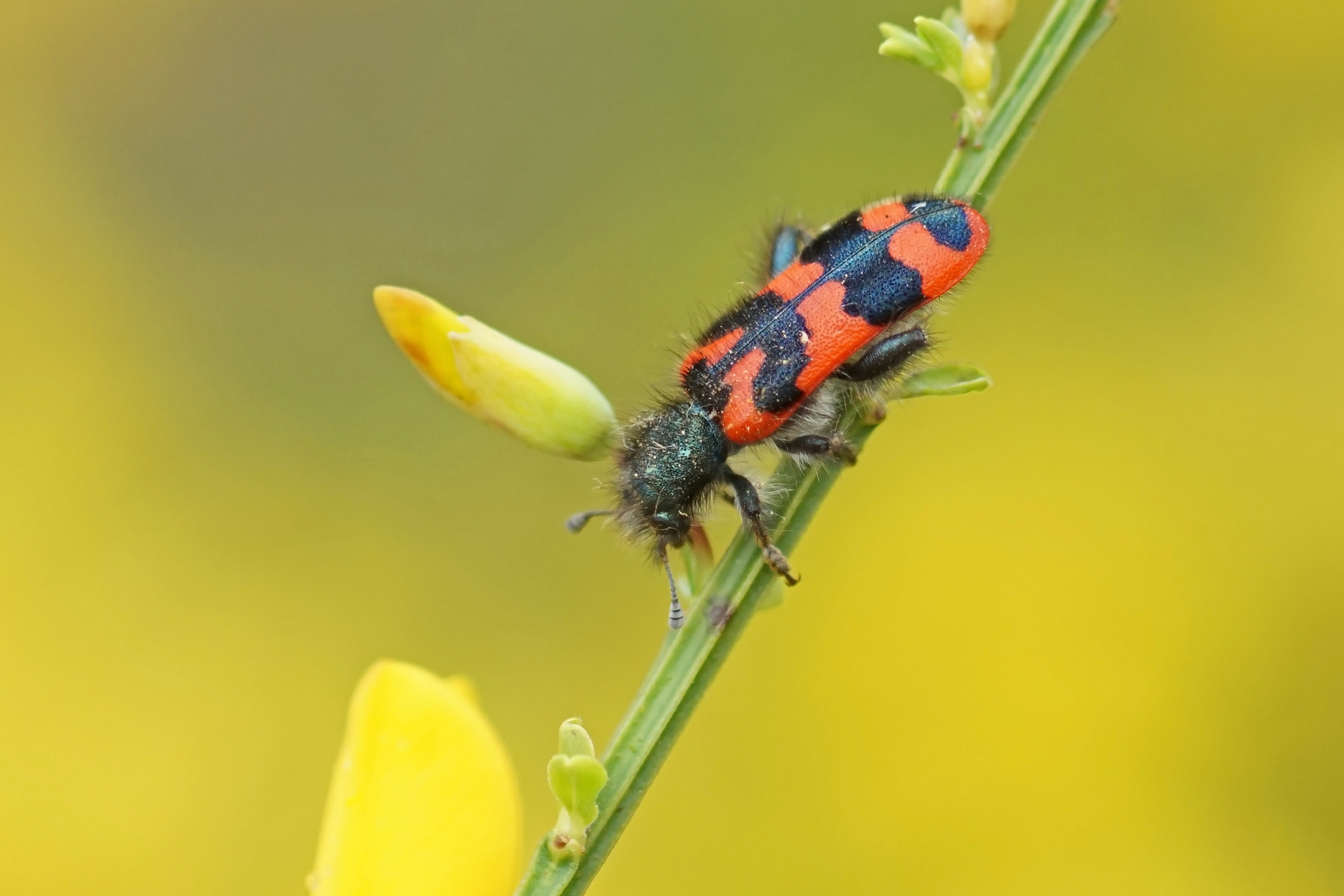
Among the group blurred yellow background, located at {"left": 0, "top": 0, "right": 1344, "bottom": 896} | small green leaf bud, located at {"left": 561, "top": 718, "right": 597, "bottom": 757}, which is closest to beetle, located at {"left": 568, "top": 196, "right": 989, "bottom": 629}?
small green leaf bud, located at {"left": 561, "top": 718, "right": 597, "bottom": 757}

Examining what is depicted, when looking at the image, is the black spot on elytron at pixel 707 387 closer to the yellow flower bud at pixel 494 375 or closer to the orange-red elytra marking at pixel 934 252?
the orange-red elytra marking at pixel 934 252

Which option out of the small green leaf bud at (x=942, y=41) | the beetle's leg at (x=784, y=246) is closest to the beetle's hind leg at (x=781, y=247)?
the beetle's leg at (x=784, y=246)

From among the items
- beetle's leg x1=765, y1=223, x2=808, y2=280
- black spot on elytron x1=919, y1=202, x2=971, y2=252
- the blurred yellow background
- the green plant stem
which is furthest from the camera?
the blurred yellow background

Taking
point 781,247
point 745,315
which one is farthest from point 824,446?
point 781,247

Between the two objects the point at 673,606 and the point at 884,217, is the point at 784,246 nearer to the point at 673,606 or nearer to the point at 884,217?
the point at 884,217

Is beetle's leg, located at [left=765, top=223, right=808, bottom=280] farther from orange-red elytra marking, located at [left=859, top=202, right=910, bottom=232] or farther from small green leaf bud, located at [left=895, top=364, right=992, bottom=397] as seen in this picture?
small green leaf bud, located at [left=895, top=364, right=992, bottom=397]

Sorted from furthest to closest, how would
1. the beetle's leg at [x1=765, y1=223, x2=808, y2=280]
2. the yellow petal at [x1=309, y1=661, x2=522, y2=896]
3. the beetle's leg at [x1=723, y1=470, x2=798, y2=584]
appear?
the beetle's leg at [x1=765, y1=223, x2=808, y2=280]
the beetle's leg at [x1=723, y1=470, x2=798, y2=584]
the yellow petal at [x1=309, y1=661, x2=522, y2=896]

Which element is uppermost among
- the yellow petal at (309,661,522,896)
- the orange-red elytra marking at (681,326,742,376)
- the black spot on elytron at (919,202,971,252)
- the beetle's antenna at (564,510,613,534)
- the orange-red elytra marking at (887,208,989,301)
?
the black spot on elytron at (919,202,971,252)
